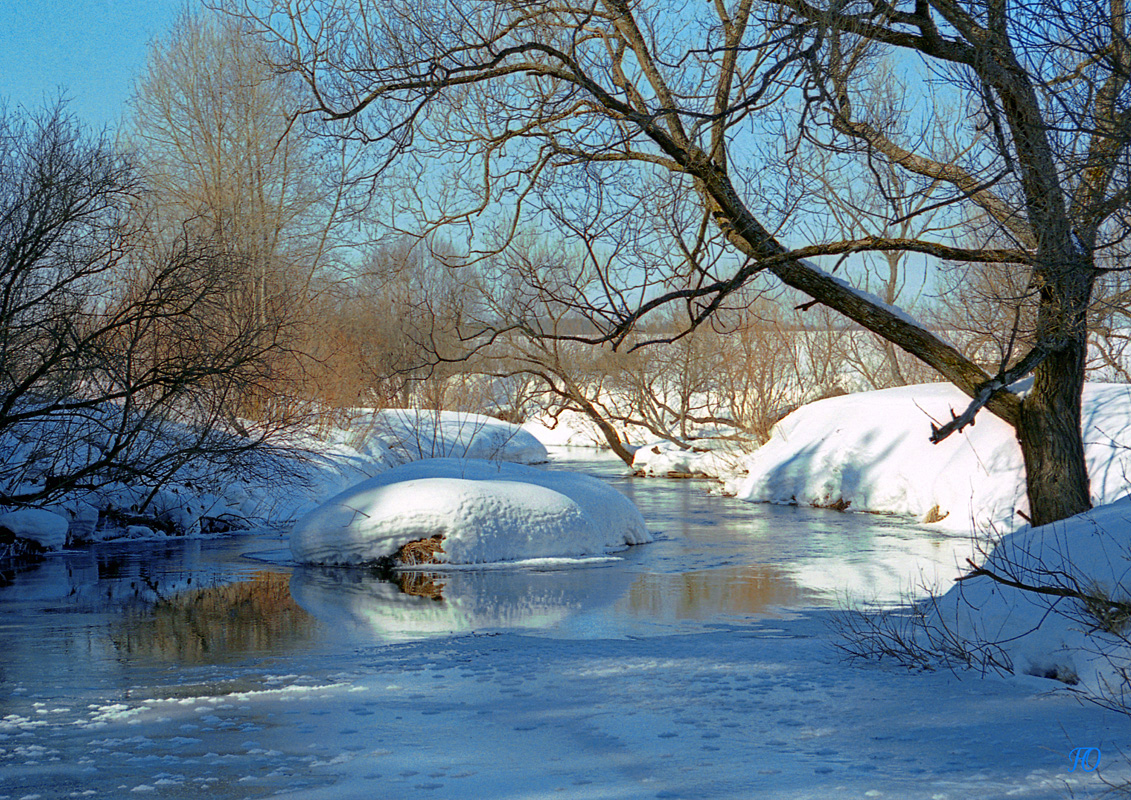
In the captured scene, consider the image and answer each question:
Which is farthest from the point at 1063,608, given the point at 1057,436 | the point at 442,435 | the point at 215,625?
the point at 442,435

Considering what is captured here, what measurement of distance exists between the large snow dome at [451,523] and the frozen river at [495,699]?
1121 millimetres

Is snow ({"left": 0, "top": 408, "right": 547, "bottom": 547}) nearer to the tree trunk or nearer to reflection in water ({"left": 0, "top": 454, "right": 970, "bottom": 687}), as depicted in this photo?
reflection in water ({"left": 0, "top": 454, "right": 970, "bottom": 687})

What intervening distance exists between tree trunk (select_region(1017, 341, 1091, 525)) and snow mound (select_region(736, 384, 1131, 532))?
2185mm

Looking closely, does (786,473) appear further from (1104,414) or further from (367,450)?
(367,450)

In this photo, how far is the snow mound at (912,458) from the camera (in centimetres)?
1541

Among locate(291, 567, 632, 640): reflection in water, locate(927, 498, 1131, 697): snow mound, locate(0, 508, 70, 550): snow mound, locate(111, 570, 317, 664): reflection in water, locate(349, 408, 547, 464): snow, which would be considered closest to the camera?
locate(927, 498, 1131, 697): snow mound

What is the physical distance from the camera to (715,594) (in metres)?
10.1

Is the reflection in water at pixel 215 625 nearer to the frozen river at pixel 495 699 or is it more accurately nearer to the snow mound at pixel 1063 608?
the frozen river at pixel 495 699

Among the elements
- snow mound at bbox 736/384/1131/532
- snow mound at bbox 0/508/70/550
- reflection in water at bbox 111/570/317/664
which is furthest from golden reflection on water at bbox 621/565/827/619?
snow mound at bbox 0/508/70/550

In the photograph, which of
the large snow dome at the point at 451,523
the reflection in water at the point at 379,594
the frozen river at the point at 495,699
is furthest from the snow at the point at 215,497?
the frozen river at the point at 495,699

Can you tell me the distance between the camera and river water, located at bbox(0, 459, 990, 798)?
4977 mm

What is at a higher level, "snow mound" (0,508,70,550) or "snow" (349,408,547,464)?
"snow" (349,408,547,464)

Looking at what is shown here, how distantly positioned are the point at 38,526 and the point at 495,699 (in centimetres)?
1054

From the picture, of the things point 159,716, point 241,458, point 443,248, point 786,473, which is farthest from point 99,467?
point 443,248
